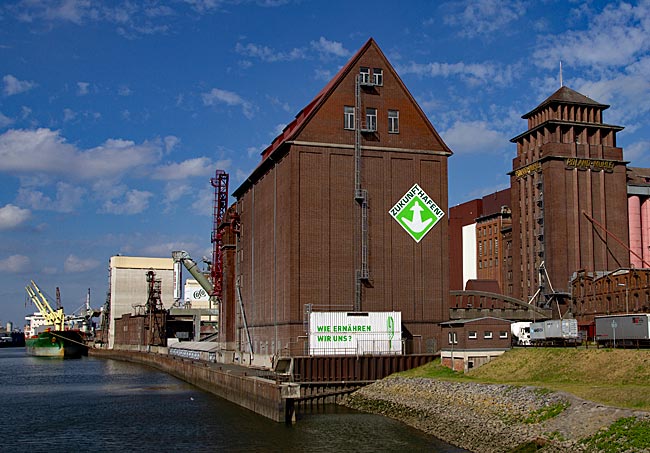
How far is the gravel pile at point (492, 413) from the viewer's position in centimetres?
3650

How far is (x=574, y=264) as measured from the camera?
95625 millimetres

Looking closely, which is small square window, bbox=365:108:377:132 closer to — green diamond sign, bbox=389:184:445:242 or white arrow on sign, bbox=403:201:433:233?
green diamond sign, bbox=389:184:445:242

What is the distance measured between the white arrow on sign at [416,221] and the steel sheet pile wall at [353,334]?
1004 centimetres

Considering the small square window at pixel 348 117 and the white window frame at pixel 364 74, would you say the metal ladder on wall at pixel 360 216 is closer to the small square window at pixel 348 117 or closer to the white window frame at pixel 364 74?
the small square window at pixel 348 117

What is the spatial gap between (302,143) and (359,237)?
1064 centimetres

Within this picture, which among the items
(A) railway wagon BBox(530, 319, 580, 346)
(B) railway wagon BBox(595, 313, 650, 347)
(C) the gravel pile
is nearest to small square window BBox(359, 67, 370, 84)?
(A) railway wagon BBox(530, 319, 580, 346)

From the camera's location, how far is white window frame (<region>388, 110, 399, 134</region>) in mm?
76688

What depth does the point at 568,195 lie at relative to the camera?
97.2 metres

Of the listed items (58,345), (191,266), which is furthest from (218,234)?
(58,345)

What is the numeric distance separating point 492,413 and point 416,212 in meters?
34.0

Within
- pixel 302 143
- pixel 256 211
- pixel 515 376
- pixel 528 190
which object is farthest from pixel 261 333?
pixel 528 190

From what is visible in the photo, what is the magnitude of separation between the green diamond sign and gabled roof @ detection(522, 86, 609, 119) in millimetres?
33987

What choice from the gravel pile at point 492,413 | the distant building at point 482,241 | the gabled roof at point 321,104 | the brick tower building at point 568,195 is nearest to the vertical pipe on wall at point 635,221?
the brick tower building at point 568,195

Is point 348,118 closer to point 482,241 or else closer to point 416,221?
point 416,221
